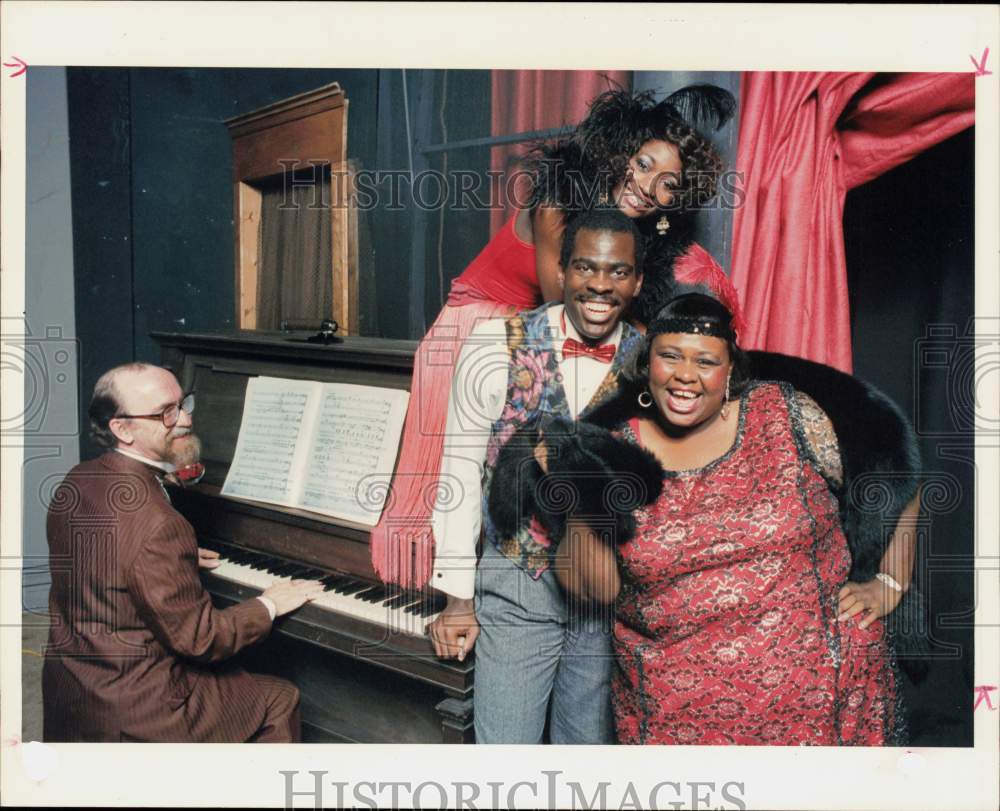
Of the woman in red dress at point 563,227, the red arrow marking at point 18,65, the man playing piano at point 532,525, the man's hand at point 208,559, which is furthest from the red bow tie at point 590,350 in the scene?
the red arrow marking at point 18,65

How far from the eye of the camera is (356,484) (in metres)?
2.21

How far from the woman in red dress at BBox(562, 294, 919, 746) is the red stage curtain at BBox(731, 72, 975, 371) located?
236mm

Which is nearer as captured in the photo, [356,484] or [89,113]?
[356,484]

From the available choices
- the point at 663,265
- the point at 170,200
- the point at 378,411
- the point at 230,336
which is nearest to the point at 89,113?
the point at 170,200

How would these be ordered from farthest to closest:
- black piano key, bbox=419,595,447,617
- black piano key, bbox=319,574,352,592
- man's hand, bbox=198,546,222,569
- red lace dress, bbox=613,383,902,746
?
man's hand, bbox=198,546,222,569 → black piano key, bbox=319,574,352,592 → black piano key, bbox=419,595,447,617 → red lace dress, bbox=613,383,902,746

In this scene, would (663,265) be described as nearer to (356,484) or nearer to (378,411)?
(378,411)

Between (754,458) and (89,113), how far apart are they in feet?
7.50

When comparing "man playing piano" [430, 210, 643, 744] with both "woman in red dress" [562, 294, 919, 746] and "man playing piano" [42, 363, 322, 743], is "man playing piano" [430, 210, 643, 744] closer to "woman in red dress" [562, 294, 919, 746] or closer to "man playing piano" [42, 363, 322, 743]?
"woman in red dress" [562, 294, 919, 746]

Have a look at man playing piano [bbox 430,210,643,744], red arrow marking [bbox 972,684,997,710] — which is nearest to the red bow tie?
man playing piano [bbox 430,210,643,744]

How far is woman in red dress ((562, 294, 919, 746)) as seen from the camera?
189 cm

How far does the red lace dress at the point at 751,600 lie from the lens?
1886 mm

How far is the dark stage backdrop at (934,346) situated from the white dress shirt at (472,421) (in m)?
0.79

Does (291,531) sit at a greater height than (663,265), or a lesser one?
lesser

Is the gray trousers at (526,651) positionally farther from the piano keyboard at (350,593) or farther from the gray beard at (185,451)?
the gray beard at (185,451)
